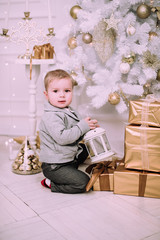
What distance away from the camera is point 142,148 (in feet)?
4.21

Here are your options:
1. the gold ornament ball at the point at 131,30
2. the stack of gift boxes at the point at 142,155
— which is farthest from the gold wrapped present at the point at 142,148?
the gold ornament ball at the point at 131,30

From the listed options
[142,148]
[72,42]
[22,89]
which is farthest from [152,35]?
[22,89]

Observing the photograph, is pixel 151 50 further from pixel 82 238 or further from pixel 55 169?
pixel 82 238

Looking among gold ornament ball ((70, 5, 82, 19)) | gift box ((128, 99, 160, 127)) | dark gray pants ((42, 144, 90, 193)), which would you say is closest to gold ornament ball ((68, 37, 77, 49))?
gold ornament ball ((70, 5, 82, 19))

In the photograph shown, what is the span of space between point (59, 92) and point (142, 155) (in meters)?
0.50

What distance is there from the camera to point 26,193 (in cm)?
134

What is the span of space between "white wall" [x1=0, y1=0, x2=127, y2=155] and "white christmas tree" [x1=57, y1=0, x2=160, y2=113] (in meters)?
0.31

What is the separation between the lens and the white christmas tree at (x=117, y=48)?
1628mm

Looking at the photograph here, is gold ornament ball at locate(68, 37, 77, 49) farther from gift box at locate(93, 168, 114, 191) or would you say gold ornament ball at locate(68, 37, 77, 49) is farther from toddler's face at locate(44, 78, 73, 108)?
gift box at locate(93, 168, 114, 191)

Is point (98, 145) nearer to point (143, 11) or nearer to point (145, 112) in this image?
point (145, 112)

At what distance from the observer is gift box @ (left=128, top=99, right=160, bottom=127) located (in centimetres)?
127

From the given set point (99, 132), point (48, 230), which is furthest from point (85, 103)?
point (48, 230)

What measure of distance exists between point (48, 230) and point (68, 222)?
0.09 meters

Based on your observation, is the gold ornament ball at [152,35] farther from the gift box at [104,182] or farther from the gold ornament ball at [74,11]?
the gift box at [104,182]
